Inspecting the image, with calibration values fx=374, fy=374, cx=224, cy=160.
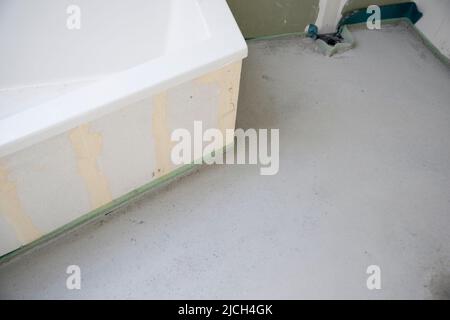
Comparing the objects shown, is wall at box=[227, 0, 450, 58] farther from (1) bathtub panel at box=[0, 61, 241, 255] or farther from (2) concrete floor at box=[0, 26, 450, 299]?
Result: (1) bathtub panel at box=[0, 61, 241, 255]

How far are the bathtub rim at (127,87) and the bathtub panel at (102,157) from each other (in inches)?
1.4

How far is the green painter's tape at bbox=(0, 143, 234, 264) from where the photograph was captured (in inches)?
48.5

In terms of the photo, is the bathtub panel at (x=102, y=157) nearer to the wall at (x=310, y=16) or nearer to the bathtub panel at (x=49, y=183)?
the bathtub panel at (x=49, y=183)

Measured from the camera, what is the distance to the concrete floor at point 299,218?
1215mm

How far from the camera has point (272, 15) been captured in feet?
6.13

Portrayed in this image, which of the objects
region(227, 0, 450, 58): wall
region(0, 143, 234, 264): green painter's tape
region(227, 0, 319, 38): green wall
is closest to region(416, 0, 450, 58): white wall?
region(227, 0, 450, 58): wall

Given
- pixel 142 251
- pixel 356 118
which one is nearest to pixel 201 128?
pixel 142 251

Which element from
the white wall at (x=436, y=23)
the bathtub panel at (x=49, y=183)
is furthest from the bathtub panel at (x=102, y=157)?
the white wall at (x=436, y=23)

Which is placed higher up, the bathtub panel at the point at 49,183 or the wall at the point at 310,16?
the wall at the point at 310,16

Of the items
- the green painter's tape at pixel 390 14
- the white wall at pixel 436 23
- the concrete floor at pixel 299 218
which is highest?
the green painter's tape at pixel 390 14

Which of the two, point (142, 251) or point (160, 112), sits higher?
point (160, 112)

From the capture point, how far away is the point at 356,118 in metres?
1.69

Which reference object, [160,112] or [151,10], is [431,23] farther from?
[160,112]
